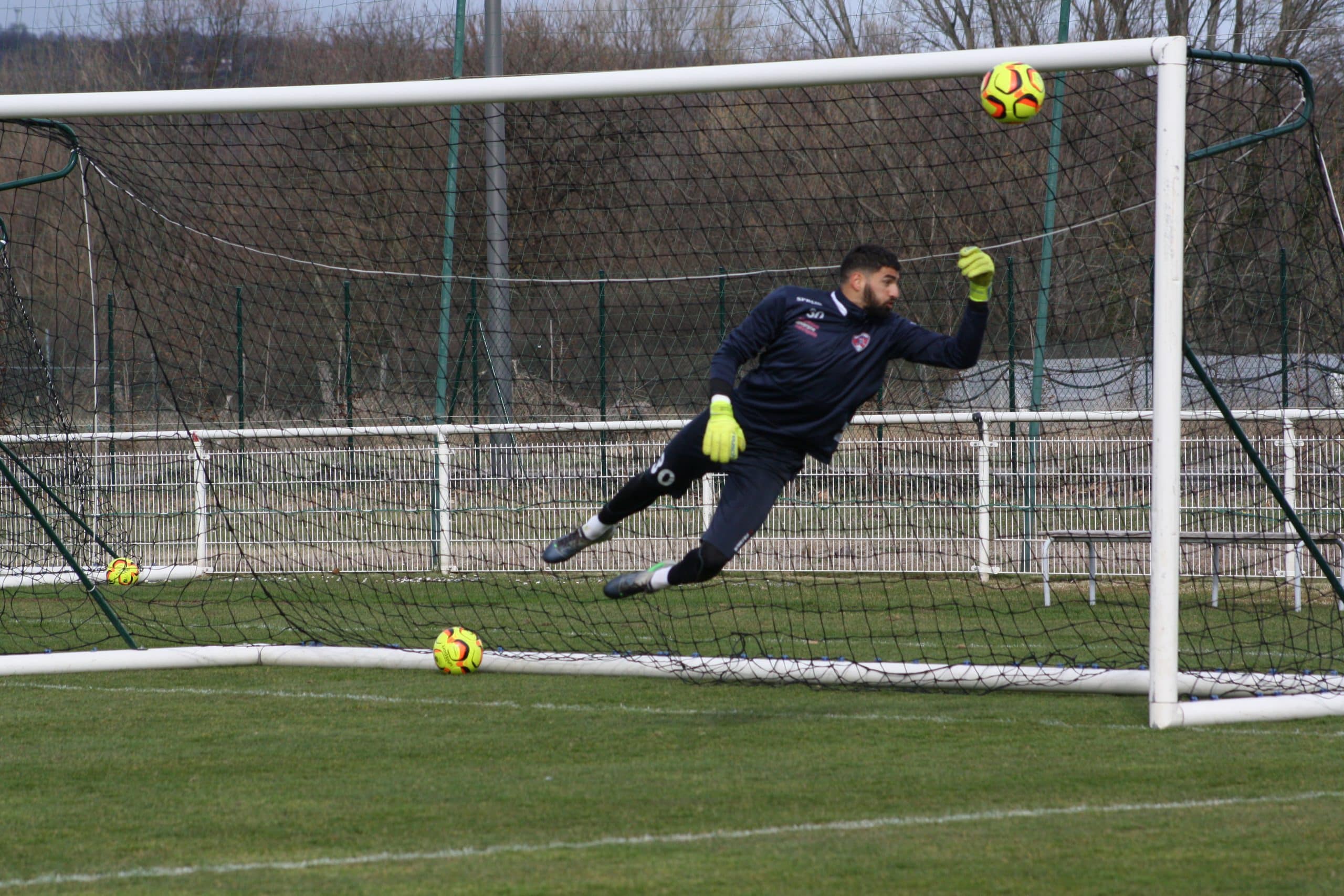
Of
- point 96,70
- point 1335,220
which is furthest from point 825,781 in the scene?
point 96,70

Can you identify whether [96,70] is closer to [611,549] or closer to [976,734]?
[611,549]

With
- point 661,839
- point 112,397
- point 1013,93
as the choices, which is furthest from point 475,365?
point 661,839

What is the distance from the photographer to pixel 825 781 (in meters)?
5.56

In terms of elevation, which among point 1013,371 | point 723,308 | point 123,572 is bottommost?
point 123,572

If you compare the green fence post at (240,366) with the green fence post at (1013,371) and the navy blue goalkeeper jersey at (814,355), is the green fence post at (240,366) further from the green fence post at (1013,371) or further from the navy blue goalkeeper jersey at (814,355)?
the navy blue goalkeeper jersey at (814,355)

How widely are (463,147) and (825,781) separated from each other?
577 centimetres

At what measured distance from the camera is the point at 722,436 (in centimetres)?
650

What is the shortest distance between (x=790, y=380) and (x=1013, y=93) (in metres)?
1.62

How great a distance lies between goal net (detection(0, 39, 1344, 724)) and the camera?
830 cm

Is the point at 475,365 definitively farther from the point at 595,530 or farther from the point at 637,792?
the point at 637,792

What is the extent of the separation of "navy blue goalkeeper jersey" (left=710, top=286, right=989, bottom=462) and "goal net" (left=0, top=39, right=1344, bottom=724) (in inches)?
47.5

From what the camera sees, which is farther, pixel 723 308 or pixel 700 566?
pixel 723 308

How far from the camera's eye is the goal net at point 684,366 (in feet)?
27.2

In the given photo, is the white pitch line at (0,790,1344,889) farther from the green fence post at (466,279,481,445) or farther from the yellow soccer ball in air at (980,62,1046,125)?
the green fence post at (466,279,481,445)
